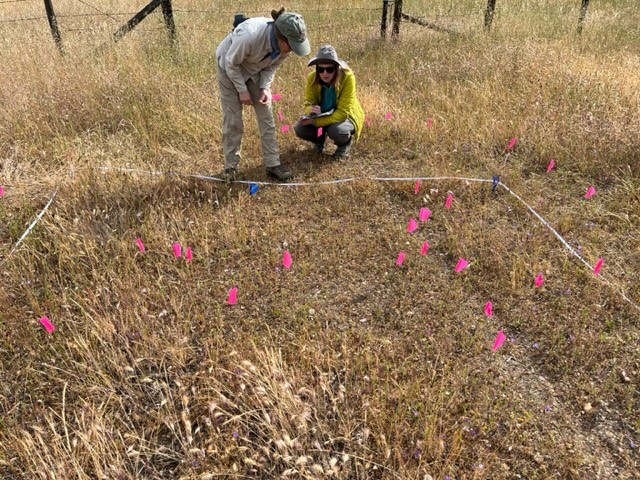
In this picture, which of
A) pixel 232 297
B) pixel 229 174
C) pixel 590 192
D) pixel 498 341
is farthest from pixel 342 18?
pixel 498 341

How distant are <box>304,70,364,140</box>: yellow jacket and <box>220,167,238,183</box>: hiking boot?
96cm

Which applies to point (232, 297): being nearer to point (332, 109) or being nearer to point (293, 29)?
point (293, 29)

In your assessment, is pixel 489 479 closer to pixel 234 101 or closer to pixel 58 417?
pixel 58 417

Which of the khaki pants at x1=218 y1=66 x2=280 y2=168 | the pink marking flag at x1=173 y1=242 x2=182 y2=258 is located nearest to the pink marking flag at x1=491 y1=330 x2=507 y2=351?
the pink marking flag at x1=173 y1=242 x2=182 y2=258

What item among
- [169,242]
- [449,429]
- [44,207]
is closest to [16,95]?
[44,207]

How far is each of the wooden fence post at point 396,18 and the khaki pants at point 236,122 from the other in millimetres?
4487

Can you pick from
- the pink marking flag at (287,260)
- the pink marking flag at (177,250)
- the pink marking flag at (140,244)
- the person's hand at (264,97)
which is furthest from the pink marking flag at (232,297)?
the person's hand at (264,97)

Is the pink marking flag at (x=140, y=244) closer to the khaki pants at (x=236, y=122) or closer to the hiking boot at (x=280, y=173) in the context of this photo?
the khaki pants at (x=236, y=122)

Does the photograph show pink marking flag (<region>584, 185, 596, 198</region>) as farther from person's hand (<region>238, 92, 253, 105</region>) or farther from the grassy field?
person's hand (<region>238, 92, 253, 105</region>)

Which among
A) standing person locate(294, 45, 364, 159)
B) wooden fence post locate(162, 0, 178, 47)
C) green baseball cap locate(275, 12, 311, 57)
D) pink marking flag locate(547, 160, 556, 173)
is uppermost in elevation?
green baseball cap locate(275, 12, 311, 57)

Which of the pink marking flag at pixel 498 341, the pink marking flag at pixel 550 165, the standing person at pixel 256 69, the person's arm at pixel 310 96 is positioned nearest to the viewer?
the pink marking flag at pixel 498 341

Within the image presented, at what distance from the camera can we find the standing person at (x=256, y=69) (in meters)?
3.50

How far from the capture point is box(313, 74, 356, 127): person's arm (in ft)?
14.9

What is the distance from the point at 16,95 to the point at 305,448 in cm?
535
